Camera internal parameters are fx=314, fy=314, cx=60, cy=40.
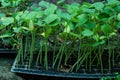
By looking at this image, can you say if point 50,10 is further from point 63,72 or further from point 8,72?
point 8,72

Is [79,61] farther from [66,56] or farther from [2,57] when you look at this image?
[2,57]

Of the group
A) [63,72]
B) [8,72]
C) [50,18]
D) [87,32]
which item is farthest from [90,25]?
[8,72]

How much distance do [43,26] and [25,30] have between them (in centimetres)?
26

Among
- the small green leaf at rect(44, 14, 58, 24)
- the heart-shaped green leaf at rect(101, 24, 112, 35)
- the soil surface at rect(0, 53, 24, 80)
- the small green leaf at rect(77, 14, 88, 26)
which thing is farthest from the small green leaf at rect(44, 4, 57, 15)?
the soil surface at rect(0, 53, 24, 80)

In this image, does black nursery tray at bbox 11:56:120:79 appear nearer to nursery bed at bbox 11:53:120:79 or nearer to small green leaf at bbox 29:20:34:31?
nursery bed at bbox 11:53:120:79

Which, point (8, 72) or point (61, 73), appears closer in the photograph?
point (61, 73)

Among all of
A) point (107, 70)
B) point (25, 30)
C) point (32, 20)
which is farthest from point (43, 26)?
point (107, 70)

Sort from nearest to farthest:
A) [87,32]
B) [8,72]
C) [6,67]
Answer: [87,32] → [8,72] → [6,67]

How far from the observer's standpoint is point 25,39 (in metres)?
2.62

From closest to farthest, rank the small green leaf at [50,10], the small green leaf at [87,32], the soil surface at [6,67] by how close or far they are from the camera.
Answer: the small green leaf at [87,32]
the small green leaf at [50,10]
the soil surface at [6,67]

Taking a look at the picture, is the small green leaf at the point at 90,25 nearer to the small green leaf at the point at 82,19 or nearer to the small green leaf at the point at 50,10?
the small green leaf at the point at 82,19

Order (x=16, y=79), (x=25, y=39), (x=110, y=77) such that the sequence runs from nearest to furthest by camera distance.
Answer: (x=110, y=77) < (x=16, y=79) < (x=25, y=39)

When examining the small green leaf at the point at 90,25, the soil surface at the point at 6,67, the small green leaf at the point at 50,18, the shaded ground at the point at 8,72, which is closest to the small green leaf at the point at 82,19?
the small green leaf at the point at 90,25

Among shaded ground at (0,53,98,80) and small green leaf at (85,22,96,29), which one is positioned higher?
small green leaf at (85,22,96,29)
